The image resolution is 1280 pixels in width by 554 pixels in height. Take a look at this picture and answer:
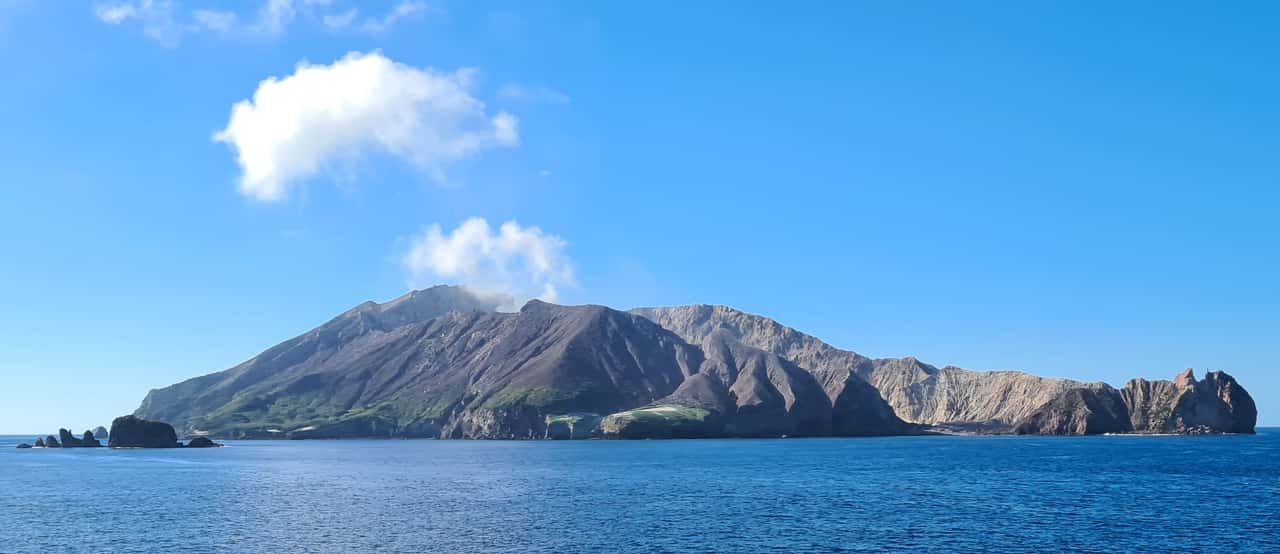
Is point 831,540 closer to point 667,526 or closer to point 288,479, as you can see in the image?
point 667,526

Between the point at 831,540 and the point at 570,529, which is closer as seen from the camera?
the point at 831,540

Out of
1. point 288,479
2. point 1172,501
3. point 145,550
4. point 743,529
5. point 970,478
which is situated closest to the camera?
point 145,550

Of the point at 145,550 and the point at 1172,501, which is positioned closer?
the point at 145,550

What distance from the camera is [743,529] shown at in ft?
339

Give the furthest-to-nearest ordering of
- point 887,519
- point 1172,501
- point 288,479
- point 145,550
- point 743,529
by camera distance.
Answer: point 288,479 → point 1172,501 → point 887,519 → point 743,529 → point 145,550

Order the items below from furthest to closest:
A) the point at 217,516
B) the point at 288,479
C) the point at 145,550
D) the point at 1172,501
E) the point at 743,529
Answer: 1. the point at 288,479
2. the point at 1172,501
3. the point at 217,516
4. the point at 743,529
5. the point at 145,550

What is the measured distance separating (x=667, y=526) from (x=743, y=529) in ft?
28.7

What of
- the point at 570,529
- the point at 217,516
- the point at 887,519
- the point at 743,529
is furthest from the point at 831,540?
the point at 217,516

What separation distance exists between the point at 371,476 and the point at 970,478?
11485 centimetres

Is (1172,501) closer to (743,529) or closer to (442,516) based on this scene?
(743,529)

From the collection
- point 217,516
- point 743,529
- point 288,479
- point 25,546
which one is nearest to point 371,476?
point 288,479

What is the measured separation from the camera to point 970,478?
173 metres

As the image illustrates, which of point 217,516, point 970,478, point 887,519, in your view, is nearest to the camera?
point 887,519

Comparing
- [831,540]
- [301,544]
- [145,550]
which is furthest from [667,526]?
[145,550]
